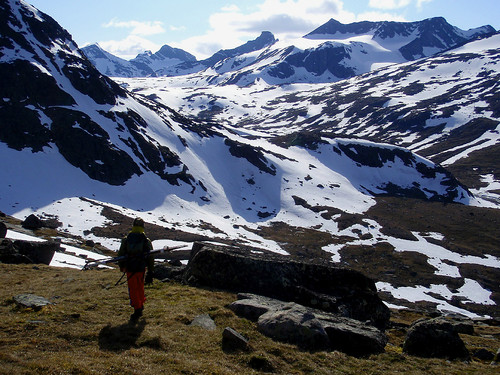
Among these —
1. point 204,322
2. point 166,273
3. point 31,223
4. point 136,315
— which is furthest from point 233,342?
point 31,223

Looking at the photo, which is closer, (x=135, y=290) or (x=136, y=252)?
(x=135, y=290)

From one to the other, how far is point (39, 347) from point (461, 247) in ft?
362

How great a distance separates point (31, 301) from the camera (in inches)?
482

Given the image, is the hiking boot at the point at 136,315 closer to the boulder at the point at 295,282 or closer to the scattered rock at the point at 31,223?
the boulder at the point at 295,282

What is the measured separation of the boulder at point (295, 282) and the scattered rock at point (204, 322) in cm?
337

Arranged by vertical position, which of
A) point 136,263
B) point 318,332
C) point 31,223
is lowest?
point 31,223

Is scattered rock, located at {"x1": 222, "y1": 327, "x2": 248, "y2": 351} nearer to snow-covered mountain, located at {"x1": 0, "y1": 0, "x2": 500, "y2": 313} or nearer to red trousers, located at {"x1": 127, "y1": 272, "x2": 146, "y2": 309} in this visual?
red trousers, located at {"x1": 127, "y1": 272, "x2": 146, "y2": 309}

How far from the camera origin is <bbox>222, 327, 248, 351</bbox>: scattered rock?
9.92 meters

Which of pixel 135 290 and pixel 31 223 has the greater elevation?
pixel 135 290

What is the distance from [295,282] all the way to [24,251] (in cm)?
2156

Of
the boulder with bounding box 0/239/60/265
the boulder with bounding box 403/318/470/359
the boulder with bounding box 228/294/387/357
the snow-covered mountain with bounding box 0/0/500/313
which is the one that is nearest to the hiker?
the boulder with bounding box 228/294/387/357

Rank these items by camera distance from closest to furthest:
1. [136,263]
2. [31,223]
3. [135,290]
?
[135,290] < [136,263] < [31,223]

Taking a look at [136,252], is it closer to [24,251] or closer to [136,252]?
[136,252]

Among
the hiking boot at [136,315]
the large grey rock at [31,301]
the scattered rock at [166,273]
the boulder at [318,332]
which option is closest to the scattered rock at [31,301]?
the large grey rock at [31,301]
